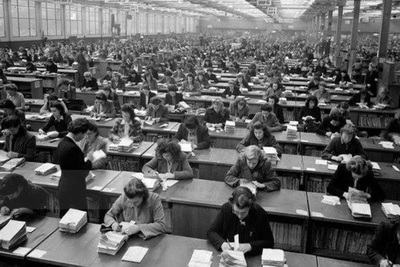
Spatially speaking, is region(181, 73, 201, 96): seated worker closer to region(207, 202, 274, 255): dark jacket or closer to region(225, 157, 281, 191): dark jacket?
region(225, 157, 281, 191): dark jacket

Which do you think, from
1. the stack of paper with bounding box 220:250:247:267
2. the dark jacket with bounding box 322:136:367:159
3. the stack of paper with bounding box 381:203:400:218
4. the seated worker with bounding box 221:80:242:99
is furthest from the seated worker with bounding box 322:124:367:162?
the seated worker with bounding box 221:80:242:99

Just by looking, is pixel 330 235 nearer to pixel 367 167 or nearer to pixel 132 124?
pixel 367 167

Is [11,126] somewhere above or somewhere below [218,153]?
above

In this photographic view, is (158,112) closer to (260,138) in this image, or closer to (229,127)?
(229,127)

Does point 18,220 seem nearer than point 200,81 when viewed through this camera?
Yes

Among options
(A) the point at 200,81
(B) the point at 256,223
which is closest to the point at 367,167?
(B) the point at 256,223

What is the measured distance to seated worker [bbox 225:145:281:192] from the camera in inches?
190

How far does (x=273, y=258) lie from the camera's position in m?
3.31

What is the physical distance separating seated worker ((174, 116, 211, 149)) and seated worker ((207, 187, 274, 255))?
8.90 feet

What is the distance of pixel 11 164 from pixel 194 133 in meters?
2.72

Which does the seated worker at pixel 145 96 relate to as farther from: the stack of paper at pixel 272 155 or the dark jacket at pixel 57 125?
the stack of paper at pixel 272 155

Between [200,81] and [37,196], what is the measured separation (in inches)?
340

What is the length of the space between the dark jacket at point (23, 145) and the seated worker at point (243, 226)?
11.0 feet

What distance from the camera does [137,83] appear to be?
12.9m
